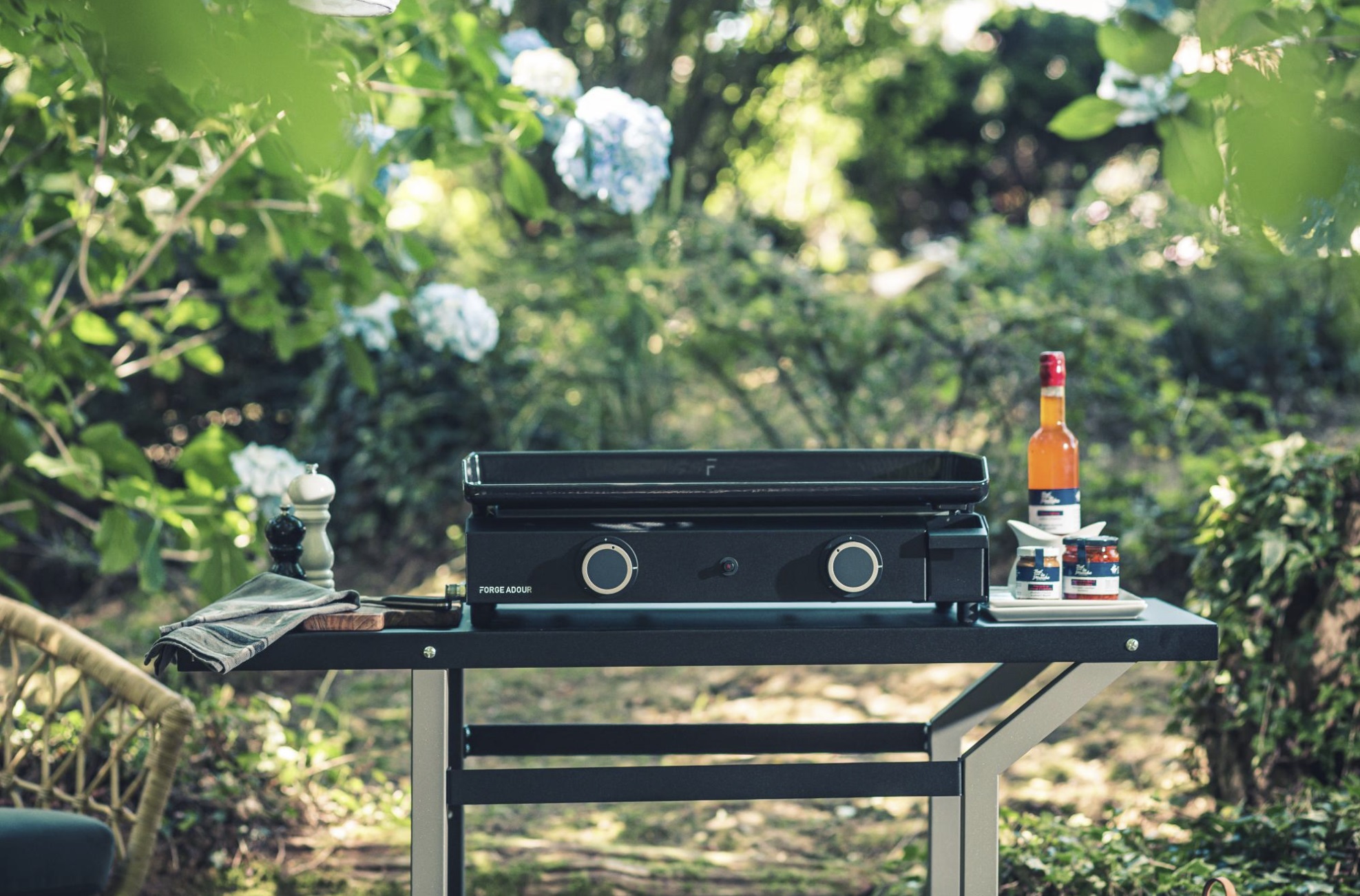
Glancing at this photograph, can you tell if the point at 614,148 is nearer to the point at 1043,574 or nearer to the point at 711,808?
the point at 1043,574

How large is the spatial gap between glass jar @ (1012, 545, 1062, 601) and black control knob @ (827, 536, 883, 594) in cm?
25

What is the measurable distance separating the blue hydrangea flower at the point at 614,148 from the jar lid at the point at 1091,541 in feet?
3.81

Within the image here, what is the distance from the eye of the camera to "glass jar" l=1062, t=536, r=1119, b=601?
170 cm

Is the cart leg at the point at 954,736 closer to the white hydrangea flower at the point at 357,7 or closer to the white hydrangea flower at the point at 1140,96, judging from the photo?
the white hydrangea flower at the point at 1140,96

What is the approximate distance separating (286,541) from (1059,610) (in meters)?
1.14

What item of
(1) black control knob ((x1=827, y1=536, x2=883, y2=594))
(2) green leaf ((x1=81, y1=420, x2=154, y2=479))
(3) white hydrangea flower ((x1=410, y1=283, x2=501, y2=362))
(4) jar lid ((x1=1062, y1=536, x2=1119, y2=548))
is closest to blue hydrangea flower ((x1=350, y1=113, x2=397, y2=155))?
(3) white hydrangea flower ((x1=410, y1=283, x2=501, y2=362))

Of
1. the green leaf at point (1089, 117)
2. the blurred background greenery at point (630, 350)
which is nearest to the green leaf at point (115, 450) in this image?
the blurred background greenery at point (630, 350)

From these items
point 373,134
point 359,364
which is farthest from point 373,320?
point 373,134

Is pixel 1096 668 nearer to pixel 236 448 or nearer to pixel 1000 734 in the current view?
pixel 1000 734

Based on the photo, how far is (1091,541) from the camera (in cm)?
171

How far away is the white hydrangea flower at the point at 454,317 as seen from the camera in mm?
2900

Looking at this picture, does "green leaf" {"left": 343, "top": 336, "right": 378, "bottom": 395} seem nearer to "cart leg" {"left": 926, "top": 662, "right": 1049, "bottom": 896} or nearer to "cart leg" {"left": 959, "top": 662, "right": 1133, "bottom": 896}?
"cart leg" {"left": 926, "top": 662, "right": 1049, "bottom": 896}

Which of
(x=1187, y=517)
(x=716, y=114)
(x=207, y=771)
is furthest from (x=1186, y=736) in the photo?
(x=716, y=114)

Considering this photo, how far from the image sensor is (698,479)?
1949 millimetres
